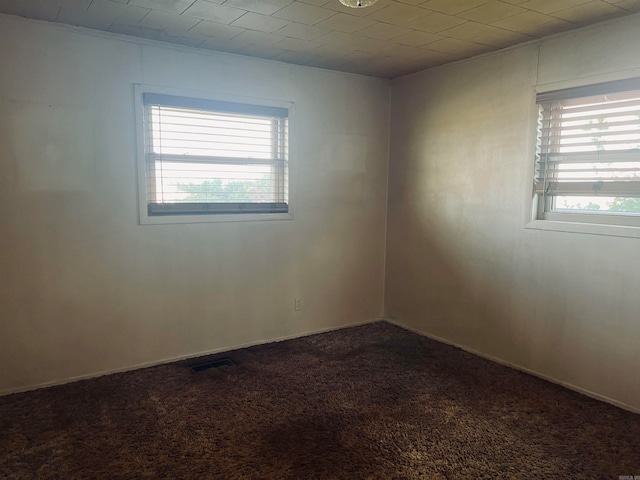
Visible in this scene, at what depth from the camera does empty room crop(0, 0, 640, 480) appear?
2393 millimetres

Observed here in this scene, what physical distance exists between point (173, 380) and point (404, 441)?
1.63 meters

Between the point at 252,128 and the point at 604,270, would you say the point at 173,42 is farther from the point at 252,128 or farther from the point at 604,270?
the point at 604,270

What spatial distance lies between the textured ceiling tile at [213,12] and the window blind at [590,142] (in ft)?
6.91

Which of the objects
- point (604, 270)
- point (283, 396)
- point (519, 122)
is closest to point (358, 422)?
point (283, 396)

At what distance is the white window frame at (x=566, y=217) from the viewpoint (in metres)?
2.68

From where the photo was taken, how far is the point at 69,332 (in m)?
2.96

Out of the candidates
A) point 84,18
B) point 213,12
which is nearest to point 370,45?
point 213,12

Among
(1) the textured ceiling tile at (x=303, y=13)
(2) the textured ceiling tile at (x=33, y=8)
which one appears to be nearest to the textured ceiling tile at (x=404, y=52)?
(1) the textured ceiling tile at (x=303, y=13)

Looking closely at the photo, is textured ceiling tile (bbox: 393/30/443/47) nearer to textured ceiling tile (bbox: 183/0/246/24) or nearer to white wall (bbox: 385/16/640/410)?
white wall (bbox: 385/16/640/410)

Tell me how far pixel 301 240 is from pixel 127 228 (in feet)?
4.69

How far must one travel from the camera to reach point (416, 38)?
296cm

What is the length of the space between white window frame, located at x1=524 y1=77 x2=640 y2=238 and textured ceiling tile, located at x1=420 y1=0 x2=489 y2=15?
94 centimetres

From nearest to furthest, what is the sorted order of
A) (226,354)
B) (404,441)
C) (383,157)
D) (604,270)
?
(404,441) < (604,270) < (226,354) < (383,157)

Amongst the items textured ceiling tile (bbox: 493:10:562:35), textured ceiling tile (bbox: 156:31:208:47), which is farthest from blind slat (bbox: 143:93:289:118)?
textured ceiling tile (bbox: 493:10:562:35)
